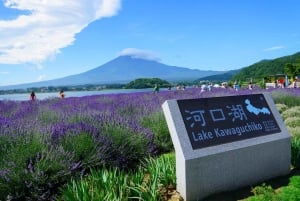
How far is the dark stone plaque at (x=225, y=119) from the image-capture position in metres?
4.69

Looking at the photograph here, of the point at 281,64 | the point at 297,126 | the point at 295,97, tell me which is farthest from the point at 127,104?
the point at 281,64

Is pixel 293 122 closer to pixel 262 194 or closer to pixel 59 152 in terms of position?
pixel 262 194

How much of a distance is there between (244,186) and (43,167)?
263 cm

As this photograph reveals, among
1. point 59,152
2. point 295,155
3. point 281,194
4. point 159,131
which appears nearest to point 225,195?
point 281,194

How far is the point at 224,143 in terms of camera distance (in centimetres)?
480

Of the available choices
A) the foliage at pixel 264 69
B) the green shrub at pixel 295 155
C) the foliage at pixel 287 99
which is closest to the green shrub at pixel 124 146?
the green shrub at pixel 295 155

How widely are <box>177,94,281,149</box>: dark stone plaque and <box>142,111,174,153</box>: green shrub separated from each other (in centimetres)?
207

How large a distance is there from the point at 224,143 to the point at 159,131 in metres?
2.69

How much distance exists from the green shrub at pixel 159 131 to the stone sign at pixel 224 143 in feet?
6.91

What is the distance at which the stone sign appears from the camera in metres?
4.41

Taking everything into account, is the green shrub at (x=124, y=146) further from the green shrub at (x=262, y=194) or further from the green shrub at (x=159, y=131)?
the green shrub at (x=262, y=194)

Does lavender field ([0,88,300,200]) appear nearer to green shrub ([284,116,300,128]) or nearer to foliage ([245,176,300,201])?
foliage ([245,176,300,201])

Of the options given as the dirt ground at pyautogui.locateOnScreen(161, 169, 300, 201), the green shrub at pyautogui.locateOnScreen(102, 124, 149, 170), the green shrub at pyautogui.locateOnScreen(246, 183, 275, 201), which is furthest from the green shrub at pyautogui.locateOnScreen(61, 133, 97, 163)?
the green shrub at pyautogui.locateOnScreen(246, 183, 275, 201)

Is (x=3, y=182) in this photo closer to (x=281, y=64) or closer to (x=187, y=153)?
(x=187, y=153)
